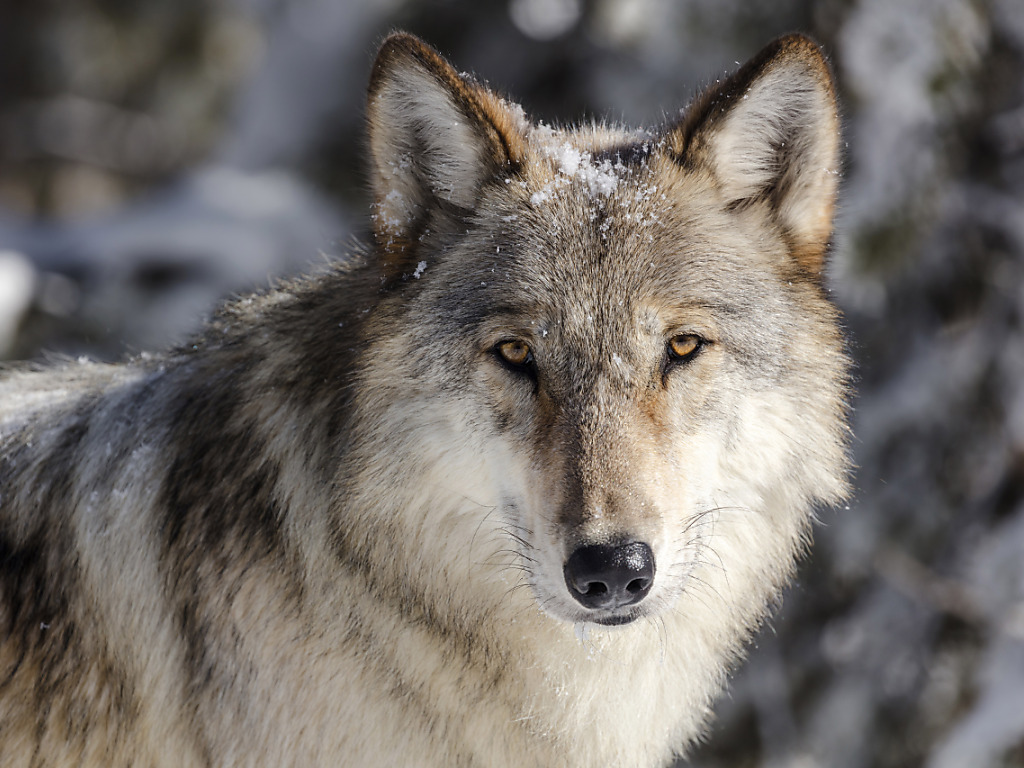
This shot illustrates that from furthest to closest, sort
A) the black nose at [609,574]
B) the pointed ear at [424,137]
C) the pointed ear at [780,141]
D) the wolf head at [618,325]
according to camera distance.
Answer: the pointed ear at [780,141] → the pointed ear at [424,137] → the wolf head at [618,325] → the black nose at [609,574]

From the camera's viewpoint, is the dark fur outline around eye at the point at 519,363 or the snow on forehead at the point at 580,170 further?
the snow on forehead at the point at 580,170

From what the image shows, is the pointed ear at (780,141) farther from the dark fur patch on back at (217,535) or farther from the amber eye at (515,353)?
the dark fur patch on back at (217,535)

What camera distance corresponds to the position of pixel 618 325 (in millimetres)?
2188

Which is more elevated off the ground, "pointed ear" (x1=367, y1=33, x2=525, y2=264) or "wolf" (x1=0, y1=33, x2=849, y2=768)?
"pointed ear" (x1=367, y1=33, x2=525, y2=264)

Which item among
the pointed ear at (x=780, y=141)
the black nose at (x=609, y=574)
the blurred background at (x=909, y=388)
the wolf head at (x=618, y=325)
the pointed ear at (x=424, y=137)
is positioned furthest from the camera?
the blurred background at (x=909, y=388)

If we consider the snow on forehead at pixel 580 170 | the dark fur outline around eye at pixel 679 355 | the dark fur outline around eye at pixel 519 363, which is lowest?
the dark fur outline around eye at pixel 519 363

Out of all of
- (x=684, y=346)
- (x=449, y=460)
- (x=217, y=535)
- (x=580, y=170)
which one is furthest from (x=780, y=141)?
(x=217, y=535)

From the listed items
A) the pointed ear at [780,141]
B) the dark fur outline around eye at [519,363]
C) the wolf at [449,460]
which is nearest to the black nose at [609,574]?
the wolf at [449,460]

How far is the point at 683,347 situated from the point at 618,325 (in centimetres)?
18

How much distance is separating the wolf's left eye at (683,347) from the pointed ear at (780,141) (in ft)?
1.52

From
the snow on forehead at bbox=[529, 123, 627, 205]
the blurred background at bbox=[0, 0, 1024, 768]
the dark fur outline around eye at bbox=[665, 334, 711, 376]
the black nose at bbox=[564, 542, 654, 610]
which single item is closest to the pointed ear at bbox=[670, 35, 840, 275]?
the snow on forehead at bbox=[529, 123, 627, 205]

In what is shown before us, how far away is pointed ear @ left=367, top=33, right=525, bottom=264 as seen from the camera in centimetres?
221

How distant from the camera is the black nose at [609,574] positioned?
76.2 inches

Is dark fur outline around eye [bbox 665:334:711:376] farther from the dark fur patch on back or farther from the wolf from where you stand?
the dark fur patch on back
